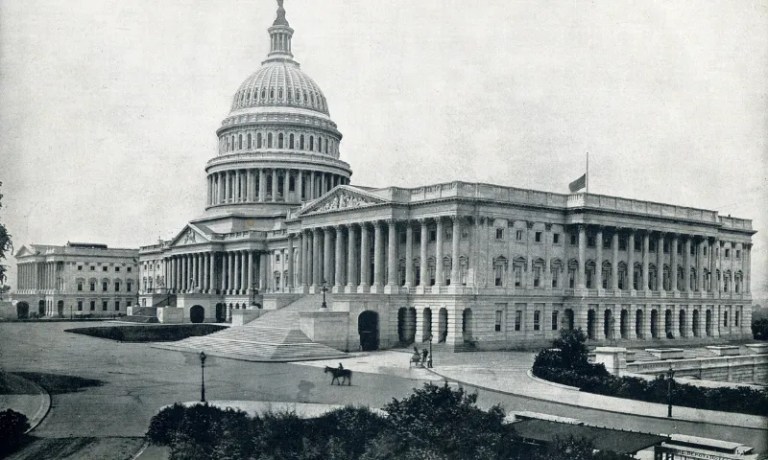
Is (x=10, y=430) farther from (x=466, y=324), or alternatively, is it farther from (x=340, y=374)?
(x=466, y=324)

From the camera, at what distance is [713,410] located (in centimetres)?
3372

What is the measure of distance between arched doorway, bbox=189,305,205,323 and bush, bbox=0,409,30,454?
74.8 m

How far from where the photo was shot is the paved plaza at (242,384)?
30.3 m

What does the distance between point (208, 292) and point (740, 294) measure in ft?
229

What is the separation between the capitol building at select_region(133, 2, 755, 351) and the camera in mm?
65500

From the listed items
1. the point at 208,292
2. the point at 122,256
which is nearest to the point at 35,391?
the point at 208,292

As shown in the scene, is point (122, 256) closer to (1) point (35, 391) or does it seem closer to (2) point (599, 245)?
(2) point (599, 245)

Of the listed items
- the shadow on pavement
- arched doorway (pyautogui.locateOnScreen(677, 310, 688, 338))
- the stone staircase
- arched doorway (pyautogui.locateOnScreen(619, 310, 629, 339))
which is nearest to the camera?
the shadow on pavement

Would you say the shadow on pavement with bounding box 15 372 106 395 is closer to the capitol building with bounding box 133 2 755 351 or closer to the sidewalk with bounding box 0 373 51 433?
the sidewalk with bounding box 0 373 51 433

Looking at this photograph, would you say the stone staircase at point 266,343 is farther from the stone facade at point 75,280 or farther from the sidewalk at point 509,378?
the stone facade at point 75,280

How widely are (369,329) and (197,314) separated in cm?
4350

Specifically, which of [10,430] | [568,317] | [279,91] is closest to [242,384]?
[10,430]

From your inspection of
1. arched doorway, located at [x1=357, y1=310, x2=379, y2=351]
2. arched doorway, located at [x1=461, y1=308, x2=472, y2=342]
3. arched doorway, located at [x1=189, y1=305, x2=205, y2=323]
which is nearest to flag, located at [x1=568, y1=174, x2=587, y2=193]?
arched doorway, located at [x1=461, y1=308, x2=472, y2=342]

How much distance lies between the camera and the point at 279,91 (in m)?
115
